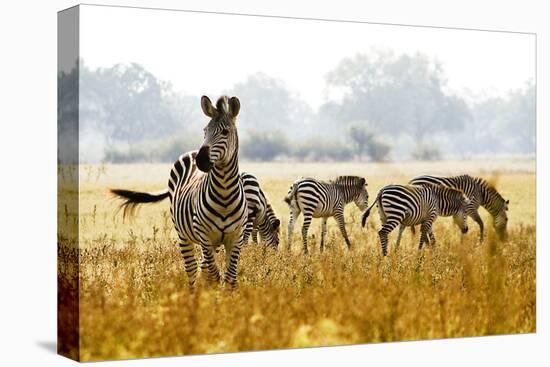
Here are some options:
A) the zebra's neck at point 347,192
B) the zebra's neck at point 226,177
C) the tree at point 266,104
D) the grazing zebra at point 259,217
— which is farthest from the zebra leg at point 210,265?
the zebra's neck at point 347,192

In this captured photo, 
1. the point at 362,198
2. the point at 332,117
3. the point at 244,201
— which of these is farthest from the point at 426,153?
the point at 244,201

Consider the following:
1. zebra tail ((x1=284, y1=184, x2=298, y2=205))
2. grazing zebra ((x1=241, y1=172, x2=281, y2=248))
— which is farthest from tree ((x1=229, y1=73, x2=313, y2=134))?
zebra tail ((x1=284, y1=184, x2=298, y2=205))

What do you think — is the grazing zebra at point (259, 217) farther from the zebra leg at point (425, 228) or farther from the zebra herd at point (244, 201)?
the zebra leg at point (425, 228)

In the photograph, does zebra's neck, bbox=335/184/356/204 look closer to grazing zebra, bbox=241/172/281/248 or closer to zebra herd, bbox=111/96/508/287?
zebra herd, bbox=111/96/508/287

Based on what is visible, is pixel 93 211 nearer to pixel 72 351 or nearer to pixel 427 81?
pixel 72 351

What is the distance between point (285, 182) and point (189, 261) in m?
1.43

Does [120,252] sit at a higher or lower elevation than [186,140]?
lower

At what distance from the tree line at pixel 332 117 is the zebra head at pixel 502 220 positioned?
615 mm

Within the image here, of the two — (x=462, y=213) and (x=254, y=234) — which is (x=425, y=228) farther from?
(x=254, y=234)

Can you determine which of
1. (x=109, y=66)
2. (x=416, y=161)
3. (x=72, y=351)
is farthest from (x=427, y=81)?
(x=72, y=351)

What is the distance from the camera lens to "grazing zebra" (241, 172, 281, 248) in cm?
1155

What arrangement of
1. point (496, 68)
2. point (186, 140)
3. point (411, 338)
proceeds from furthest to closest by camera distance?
1. point (496, 68)
2. point (411, 338)
3. point (186, 140)

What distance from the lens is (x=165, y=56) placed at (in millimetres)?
10914

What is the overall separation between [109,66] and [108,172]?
1021mm
